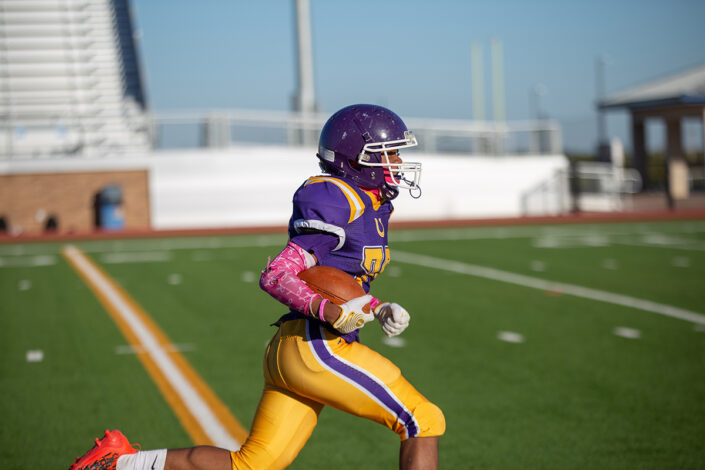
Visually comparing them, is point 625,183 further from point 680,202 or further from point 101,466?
point 101,466

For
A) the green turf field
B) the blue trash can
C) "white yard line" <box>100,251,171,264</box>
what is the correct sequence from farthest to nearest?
the blue trash can, "white yard line" <box>100,251,171,264</box>, the green turf field

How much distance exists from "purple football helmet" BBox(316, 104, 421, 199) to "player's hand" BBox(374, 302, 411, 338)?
52 centimetres

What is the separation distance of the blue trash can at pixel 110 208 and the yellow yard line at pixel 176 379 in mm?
11807

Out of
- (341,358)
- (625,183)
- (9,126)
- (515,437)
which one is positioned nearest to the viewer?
(341,358)

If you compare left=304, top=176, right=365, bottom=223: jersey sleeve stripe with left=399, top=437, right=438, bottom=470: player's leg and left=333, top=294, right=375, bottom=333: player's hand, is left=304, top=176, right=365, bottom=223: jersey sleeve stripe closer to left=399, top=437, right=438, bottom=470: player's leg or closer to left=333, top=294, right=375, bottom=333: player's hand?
left=333, top=294, right=375, bottom=333: player's hand

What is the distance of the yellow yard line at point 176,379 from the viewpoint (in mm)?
4613

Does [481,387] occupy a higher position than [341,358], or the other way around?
[341,358]

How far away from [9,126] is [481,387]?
20122 mm

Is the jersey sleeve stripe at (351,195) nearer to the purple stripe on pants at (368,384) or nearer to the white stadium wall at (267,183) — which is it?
the purple stripe on pants at (368,384)

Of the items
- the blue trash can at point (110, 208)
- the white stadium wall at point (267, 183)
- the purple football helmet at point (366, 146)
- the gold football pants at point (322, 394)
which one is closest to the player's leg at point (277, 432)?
the gold football pants at point (322, 394)

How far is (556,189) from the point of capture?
25250mm

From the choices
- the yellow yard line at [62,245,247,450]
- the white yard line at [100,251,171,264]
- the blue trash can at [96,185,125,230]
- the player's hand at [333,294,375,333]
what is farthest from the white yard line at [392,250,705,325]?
the blue trash can at [96,185,125,230]

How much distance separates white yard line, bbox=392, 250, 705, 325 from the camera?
326 inches

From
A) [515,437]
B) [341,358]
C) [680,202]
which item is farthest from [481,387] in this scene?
[680,202]
